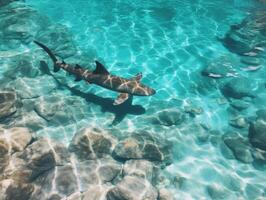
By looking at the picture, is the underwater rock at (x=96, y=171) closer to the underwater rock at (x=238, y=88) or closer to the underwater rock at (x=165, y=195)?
the underwater rock at (x=165, y=195)

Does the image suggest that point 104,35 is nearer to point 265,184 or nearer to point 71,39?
point 71,39

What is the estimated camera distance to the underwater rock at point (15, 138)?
8305mm

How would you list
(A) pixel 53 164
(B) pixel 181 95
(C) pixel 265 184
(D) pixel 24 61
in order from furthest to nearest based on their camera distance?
(D) pixel 24 61 → (B) pixel 181 95 → (C) pixel 265 184 → (A) pixel 53 164

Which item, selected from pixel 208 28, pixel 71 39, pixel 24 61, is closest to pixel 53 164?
pixel 24 61

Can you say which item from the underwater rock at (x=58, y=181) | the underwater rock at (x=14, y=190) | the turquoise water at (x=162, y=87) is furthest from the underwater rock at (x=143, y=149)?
the underwater rock at (x=14, y=190)

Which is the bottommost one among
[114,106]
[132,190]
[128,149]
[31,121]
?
[31,121]

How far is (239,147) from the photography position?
31.9ft

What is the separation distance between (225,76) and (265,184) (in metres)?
5.04

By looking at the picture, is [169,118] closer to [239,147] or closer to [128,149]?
[128,149]

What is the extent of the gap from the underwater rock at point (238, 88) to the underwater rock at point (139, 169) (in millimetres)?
4830

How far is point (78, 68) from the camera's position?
1030cm

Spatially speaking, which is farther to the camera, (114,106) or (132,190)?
(114,106)

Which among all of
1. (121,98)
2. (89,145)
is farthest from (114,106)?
(89,145)

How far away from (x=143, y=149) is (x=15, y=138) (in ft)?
11.7
